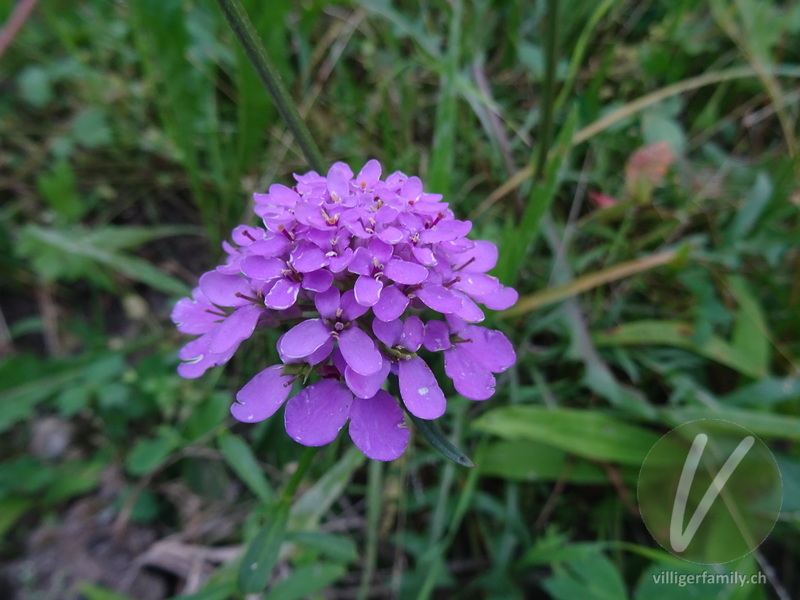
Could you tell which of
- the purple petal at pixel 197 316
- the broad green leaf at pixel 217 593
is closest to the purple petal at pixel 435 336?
the purple petal at pixel 197 316

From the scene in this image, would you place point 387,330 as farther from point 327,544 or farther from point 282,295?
point 327,544

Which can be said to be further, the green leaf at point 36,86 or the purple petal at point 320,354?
the green leaf at point 36,86

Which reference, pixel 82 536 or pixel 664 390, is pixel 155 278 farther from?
pixel 664 390

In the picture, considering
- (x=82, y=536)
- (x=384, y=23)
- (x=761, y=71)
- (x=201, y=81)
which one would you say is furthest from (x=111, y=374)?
(x=761, y=71)

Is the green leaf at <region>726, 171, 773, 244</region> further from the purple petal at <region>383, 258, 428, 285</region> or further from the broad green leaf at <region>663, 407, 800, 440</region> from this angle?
the purple petal at <region>383, 258, 428, 285</region>

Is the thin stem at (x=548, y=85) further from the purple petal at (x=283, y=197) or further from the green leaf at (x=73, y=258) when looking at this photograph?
the green leaf at (x=73, y=258)
